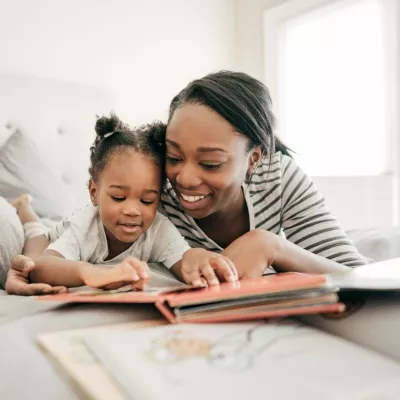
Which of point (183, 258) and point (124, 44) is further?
point (124, 44)

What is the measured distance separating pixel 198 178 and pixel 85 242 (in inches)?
11.7

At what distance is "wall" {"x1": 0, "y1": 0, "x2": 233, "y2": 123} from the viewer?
8.05 feet

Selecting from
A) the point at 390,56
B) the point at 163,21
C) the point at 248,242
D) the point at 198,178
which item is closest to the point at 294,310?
the point at 248,242

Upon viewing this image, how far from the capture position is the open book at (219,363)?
36 cm

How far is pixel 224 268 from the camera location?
2.35 feet

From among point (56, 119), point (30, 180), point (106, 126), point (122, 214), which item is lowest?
point (122, 214)

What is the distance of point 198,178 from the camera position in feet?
3.36

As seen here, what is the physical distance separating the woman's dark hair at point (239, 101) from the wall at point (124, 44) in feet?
5.22

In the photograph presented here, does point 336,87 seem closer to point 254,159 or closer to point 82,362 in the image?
point 254,159

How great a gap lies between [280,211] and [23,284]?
2.09 feet

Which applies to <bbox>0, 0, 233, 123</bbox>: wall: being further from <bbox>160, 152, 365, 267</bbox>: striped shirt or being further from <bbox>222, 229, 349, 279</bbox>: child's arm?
<bbox>222, 229, 349, 279</bbox>: child's arm

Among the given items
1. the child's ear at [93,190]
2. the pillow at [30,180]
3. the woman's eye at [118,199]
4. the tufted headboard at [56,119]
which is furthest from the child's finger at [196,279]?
the tufted headboard at [56,119]

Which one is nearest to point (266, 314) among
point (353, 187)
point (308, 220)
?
point (308, 220)

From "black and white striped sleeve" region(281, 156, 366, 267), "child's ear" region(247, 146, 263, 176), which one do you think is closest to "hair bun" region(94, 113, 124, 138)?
"child's ear" region(247, 146, 263, 176)
